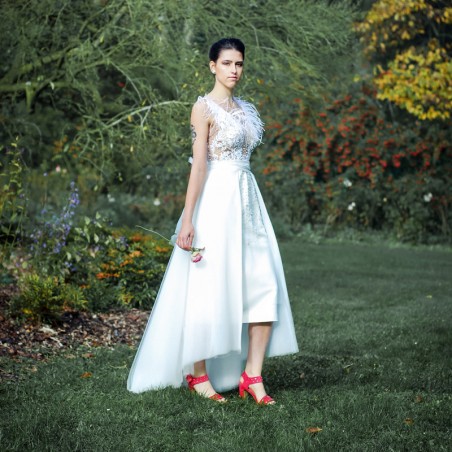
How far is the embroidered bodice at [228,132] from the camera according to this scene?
3.90 meters

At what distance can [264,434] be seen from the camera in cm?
346

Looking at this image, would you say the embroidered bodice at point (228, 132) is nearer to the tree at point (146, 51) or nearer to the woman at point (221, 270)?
the woman at point (221, 270)

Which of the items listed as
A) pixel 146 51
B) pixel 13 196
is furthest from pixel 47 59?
pixel 13 196

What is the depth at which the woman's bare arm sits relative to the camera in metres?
3.82

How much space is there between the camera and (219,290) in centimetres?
384

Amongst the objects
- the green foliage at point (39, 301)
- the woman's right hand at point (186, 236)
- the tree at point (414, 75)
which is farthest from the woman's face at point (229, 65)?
the tree at point (414, 75)

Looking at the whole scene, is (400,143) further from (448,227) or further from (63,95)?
(63,95)

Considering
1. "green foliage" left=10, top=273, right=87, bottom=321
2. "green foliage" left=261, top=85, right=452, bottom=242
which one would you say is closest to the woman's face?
"green foliage" left=10, top=273, right=87, bottom=321

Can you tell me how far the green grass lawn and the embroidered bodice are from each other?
124 cm

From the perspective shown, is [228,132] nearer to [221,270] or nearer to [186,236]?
[186,236]

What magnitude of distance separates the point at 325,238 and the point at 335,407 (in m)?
9.28

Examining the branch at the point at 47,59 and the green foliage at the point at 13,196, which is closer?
the green foliage at the point at 13,196

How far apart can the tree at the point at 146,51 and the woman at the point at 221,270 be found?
11.2 feet

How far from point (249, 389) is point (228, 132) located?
4.25 ft
